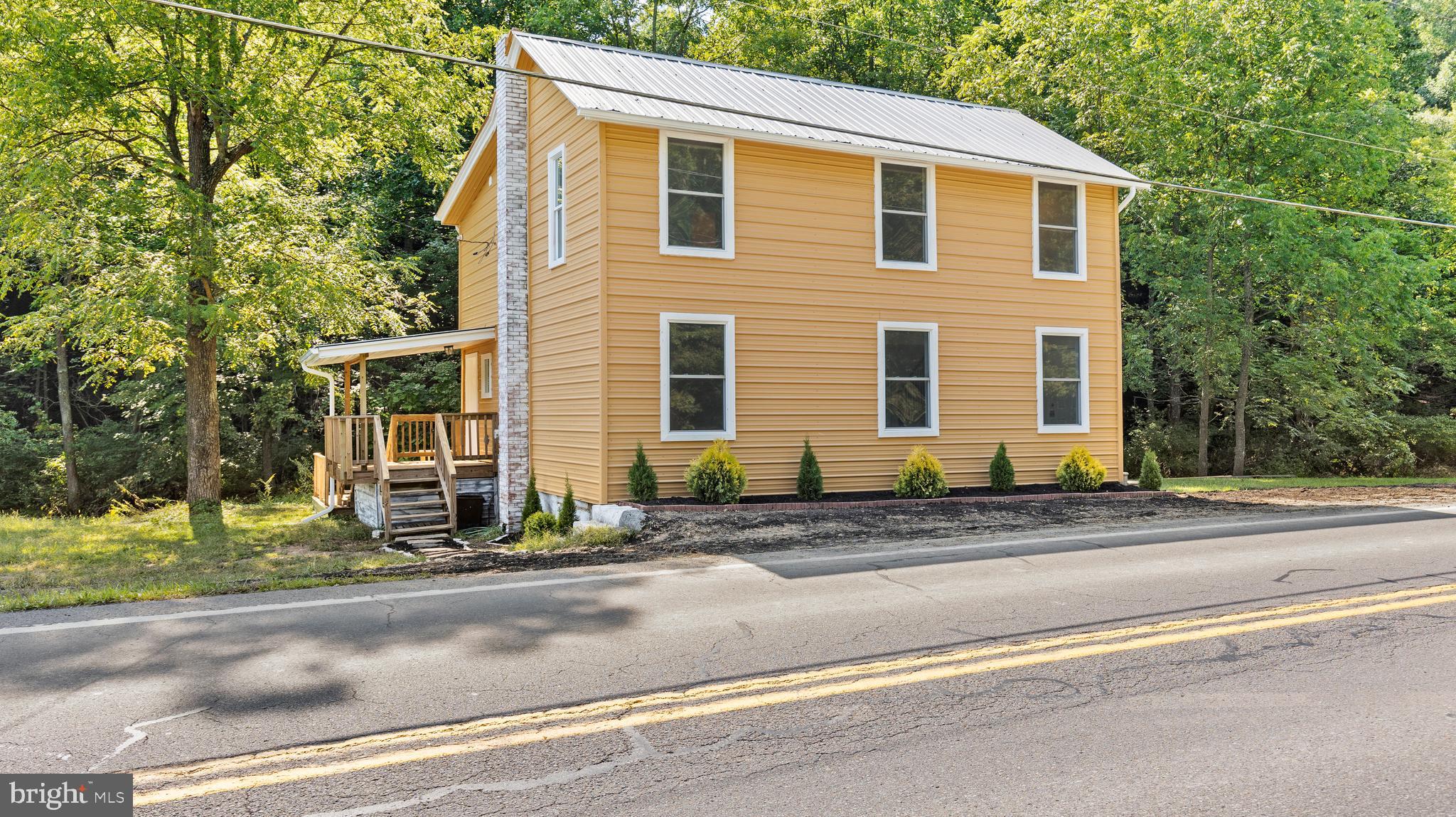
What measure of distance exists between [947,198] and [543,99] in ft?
23.0

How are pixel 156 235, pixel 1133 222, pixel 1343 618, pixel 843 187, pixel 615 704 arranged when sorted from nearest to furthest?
pixel 615 704, pixel 1343 618, pixel 843 187, pixel 156 235, pixel 1133 222

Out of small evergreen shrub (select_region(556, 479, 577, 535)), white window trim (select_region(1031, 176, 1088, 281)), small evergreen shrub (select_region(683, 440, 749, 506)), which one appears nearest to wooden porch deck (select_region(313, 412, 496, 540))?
small evergreen shrub (select_region(556, 479, 577, 535))

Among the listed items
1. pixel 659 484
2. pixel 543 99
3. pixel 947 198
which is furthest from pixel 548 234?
pixel 947 198

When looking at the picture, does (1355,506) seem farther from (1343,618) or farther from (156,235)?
(156,235)

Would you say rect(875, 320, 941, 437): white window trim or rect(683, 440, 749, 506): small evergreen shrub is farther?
rect(875, 320, 941, 437): white window trim

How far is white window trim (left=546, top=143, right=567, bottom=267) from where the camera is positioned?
47.7 ft

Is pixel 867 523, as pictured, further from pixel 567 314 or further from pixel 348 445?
pixel 348 445

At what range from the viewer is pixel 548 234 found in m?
15.2

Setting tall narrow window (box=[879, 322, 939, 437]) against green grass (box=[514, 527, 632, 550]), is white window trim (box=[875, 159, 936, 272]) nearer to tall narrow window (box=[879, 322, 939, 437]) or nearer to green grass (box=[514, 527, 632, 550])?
tall narrow window (box=[879, 322, 939, 437])

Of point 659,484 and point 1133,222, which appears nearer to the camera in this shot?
point 659,484

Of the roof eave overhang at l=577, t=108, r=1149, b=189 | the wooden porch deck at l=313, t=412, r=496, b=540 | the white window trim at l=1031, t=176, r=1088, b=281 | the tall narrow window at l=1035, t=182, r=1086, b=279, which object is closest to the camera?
the roof eave overhang at l=577, t=108, r=1149, b=189

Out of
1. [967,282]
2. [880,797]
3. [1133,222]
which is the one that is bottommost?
[880,797]

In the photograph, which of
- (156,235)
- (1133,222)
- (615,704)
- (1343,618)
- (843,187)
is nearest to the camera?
(615,704)

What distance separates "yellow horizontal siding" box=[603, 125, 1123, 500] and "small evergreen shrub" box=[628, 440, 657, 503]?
256 mm
